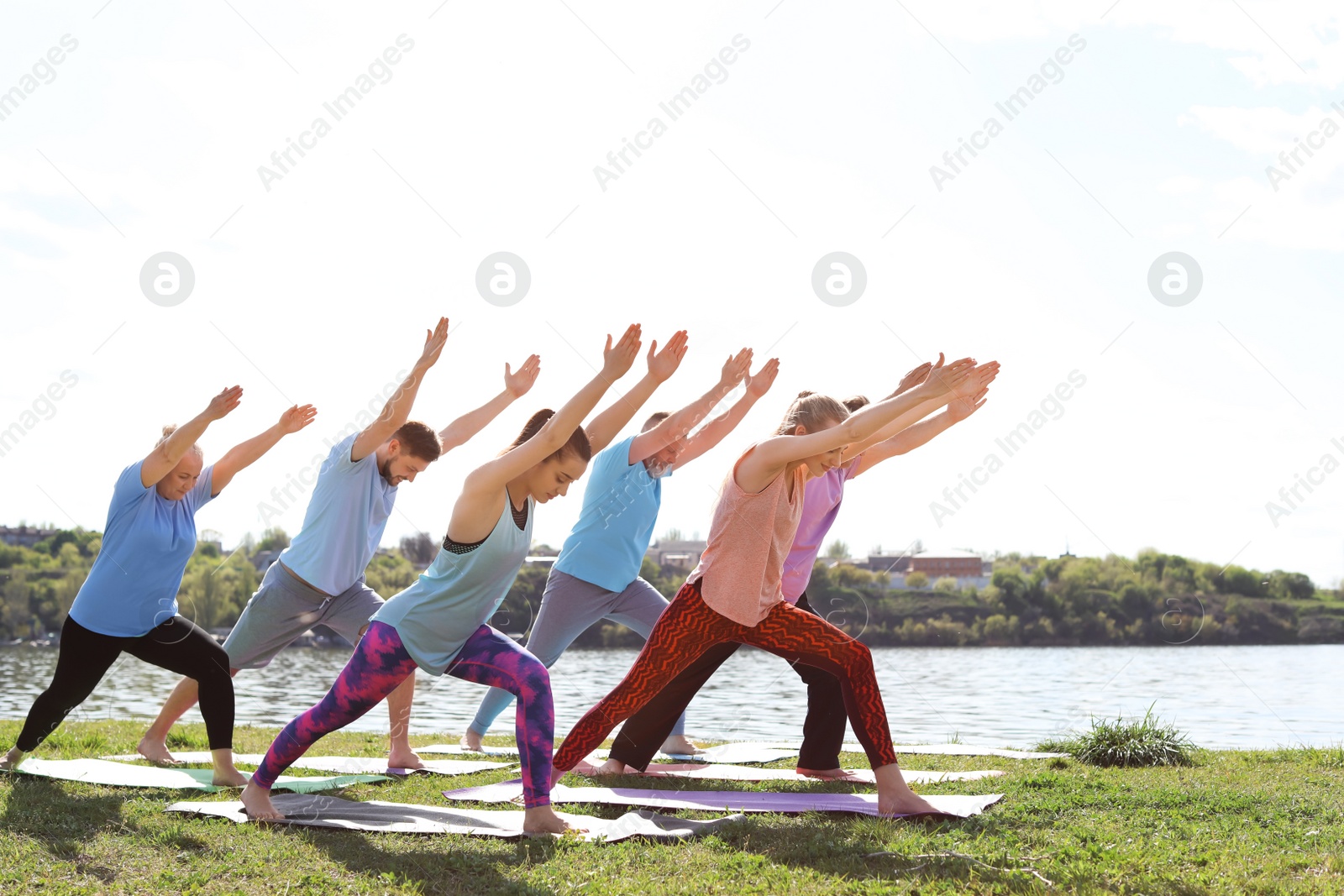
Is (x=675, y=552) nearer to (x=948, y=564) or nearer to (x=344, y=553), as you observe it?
(x=948, y=564)

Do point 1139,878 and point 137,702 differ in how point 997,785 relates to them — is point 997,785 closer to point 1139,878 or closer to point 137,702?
point 1139,878

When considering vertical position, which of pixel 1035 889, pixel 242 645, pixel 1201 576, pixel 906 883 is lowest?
pixel 242 645

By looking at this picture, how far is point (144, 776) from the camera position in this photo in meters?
6.39

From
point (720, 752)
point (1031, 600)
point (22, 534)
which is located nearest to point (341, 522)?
point (720, 752)

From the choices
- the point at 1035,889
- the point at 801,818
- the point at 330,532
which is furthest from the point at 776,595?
the point at 330,532

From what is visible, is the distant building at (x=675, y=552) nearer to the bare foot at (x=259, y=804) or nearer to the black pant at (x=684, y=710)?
the black pant at (x=684, y=710)

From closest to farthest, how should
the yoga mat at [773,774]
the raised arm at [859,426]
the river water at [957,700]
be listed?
the raised arm at [859,426] → the yoga mat at [773,774] → the river water at [957,700]

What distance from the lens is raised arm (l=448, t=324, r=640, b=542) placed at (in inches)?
179

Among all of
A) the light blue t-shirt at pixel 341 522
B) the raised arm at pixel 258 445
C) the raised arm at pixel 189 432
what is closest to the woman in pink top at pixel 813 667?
the light blue t-shirt at pixel 341 522

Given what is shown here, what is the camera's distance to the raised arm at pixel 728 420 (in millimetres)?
6777

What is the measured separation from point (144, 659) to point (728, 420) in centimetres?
379

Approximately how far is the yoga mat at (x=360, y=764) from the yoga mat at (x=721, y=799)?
74 centimetres

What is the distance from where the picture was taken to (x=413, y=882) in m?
4.11

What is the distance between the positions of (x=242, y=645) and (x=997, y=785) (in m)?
4.63
